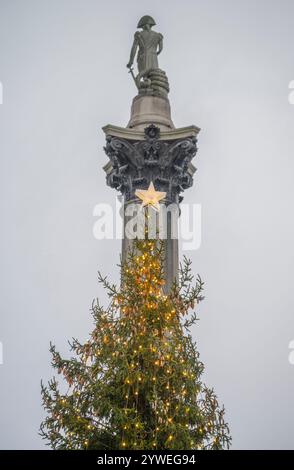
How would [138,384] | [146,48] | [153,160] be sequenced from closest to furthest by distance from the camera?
1. [138,384]
2. [153,160]
3. [146,48]

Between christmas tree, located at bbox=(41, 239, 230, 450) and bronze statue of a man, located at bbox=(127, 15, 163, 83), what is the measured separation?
12.2m

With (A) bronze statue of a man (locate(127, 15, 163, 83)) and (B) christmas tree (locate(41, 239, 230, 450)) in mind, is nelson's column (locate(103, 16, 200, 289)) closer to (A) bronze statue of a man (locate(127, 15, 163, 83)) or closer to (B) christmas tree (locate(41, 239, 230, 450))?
(A) bronze statue of a man (locate(127, 15, 163, 83))

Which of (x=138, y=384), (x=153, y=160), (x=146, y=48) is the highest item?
(x=146, y=48)

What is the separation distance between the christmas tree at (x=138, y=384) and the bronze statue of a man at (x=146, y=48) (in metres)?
12.2

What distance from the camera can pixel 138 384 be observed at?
1180 cm

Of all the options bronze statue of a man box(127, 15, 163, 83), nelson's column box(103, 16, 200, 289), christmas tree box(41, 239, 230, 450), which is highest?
bronze statue of a man box(127, 15, 163, 83)

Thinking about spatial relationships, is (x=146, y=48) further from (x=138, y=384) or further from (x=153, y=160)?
(x=138, y=384)

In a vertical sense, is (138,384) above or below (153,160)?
below

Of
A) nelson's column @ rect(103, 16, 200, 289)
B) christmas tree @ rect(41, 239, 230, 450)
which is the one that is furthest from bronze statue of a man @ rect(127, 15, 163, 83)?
christmas tree @ rect(41, 239, 230, 450)

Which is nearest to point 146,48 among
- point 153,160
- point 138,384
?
point 153,160

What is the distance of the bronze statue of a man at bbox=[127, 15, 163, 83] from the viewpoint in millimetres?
23531

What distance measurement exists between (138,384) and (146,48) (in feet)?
48.9
